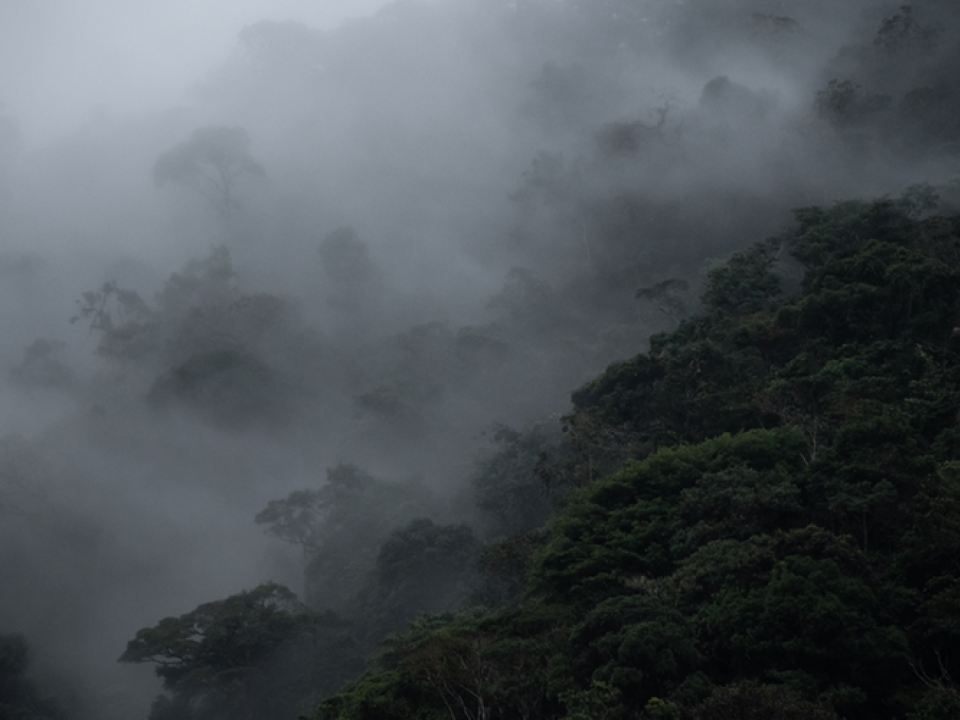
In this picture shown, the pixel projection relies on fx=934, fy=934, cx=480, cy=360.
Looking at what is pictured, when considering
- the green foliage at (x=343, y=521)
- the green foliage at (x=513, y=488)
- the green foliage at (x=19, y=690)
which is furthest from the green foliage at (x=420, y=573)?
the green foliage at (x=19, y=690)

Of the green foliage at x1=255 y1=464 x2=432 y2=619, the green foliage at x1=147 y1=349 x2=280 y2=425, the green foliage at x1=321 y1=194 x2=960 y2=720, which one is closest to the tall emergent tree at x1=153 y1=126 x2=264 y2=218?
the green foliage at x1=147 y1=349 x2=280 y2=425

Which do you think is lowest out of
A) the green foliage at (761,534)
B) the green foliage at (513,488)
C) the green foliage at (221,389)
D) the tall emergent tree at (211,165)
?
the green foliage at (761,534)

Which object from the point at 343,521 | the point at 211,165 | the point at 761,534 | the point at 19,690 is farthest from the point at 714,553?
the point at 211,165

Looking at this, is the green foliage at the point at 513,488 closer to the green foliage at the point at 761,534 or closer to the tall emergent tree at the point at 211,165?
the green foliage at the point at 761,534

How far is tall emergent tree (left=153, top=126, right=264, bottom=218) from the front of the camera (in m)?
72.8

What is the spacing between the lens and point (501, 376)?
5159cm

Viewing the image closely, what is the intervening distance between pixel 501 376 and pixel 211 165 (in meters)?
35.8

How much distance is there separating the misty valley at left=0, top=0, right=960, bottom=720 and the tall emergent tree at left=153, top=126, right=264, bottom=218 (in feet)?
0.99

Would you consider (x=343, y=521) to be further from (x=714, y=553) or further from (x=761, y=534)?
(x=761, y=534)

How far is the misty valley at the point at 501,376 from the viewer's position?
17.0m

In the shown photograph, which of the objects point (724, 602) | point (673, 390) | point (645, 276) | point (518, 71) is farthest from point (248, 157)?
point (724, 602)

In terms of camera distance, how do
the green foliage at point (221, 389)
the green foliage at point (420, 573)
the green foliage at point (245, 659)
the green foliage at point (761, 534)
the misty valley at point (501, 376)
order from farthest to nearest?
1. the green foliage at point (221, 389)
2. the green foliage at point (420, 573)
3. the green foliage at point (245, 659)
4. the misty valley at point (501, 376)
5. the green foliage at point (761, 534)

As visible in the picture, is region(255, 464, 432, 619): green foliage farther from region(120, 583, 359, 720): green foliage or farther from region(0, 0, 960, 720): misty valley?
region(120, 583, 359, 720): green foliage

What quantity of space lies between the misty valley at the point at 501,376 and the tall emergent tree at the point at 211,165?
302 mm
